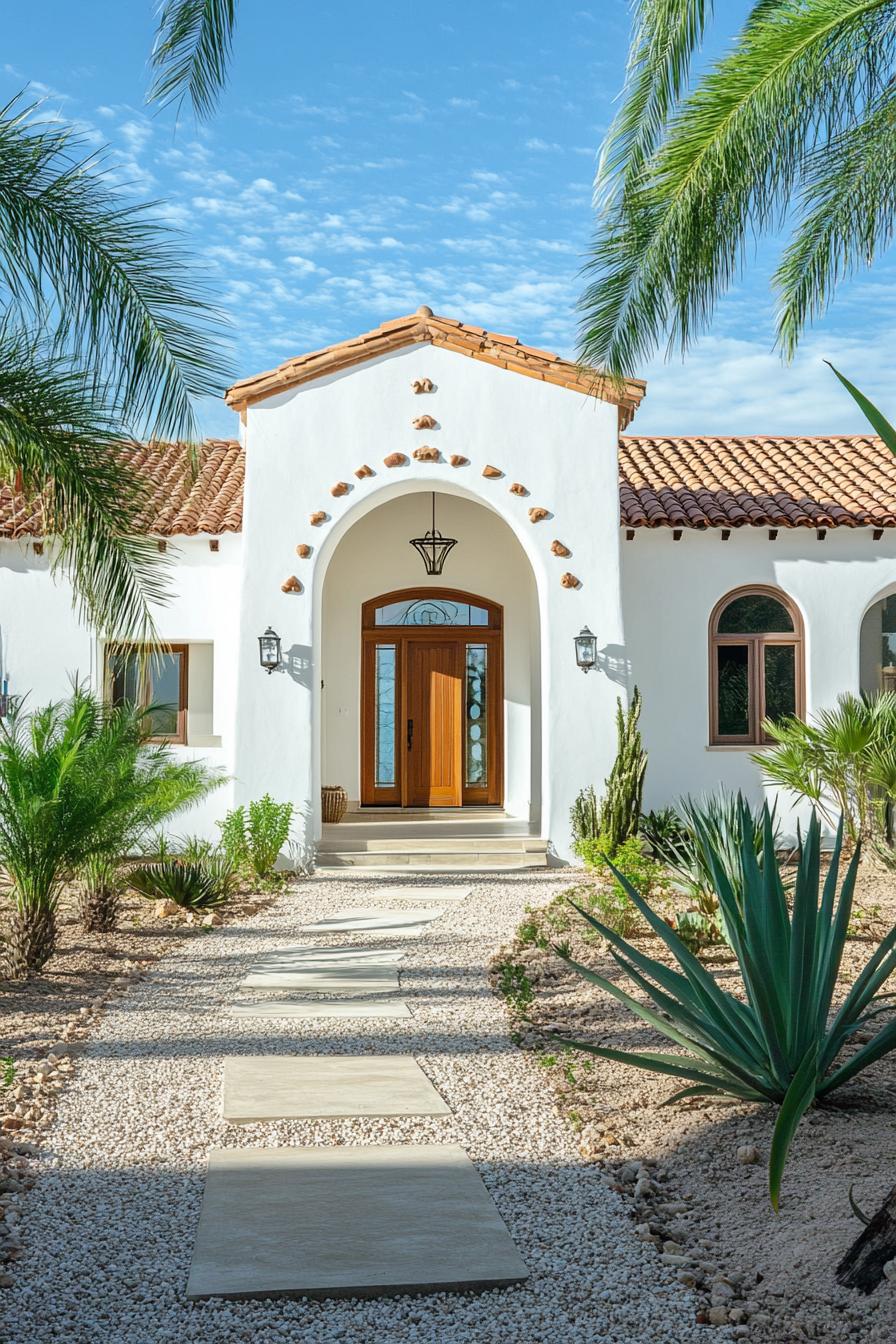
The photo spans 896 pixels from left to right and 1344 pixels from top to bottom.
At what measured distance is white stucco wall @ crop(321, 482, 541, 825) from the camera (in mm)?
16641

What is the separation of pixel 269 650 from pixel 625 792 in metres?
4.22

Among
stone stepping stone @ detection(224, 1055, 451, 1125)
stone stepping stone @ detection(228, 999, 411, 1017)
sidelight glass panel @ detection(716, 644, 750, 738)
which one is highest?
sidelight glass panel @ detection(716, 644, 750, 738)

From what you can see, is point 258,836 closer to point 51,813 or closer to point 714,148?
point 51,813

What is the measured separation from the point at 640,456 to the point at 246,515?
22.9 feet

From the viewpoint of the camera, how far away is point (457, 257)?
12242mm

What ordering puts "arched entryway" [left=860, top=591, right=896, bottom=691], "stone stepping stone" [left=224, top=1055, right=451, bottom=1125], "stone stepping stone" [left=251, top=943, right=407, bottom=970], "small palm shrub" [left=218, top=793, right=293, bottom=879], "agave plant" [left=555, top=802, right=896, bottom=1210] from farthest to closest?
"arched entryway" [left=860, top=591, right=896, bottom=691]
"small palm shrub" [left=218, top=793, right=293, bottom=879]
"stone stepping stone" [left=251, top=943, right=407, bottom=970]
"stone stepping stone" [left=224, top=1055, right=451, bottom=1125]
"agave plant" [left=555, top=802, right=896, bottom=1210]

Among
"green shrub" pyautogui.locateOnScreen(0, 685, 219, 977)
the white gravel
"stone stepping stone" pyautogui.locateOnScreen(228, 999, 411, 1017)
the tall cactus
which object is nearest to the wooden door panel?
the tall cactus

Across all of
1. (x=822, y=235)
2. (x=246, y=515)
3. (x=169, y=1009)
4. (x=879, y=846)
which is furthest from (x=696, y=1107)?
(x=246, y=515)

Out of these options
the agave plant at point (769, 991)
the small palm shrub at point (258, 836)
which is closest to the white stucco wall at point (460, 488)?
the small palm shrub at point (258, 836)

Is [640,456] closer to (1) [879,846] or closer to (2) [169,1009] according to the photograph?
(1) [879,846]

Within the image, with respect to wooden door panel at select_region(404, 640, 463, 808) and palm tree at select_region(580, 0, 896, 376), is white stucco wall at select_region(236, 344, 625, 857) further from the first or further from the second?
palm tree at select_region(580, 0, 896, 376)

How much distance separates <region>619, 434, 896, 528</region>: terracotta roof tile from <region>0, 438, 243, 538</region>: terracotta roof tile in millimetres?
5001

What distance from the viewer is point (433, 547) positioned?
1631 centimetres

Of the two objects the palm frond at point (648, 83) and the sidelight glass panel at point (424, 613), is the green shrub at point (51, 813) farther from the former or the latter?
the sidelight glass panel at point (424, 613)
